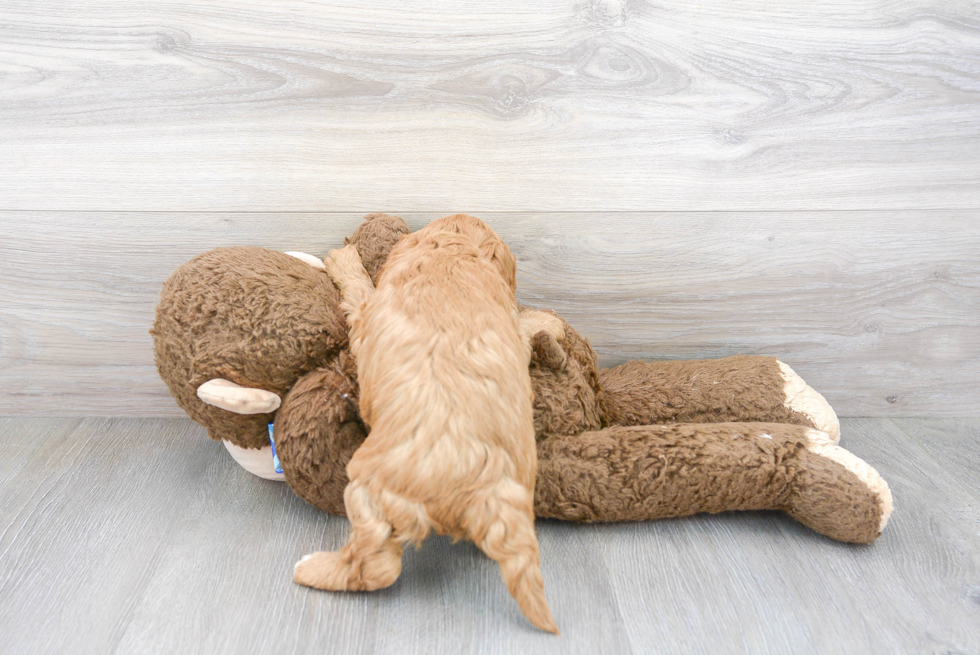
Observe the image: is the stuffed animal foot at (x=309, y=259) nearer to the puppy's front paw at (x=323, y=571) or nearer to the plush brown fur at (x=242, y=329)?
the plush brown fur at (x=242, y=329)

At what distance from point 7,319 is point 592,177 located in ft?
3.69

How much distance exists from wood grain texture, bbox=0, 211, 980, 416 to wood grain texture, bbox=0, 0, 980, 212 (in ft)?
0.15

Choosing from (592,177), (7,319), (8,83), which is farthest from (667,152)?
(7,319)

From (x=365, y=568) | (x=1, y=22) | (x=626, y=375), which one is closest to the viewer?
(x=365, y=568)

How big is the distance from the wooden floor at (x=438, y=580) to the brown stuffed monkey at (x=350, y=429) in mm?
60

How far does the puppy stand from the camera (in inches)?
31.7

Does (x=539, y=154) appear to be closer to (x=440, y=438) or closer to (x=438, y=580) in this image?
(x=440, y=438)

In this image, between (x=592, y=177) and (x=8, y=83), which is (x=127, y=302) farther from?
(x=592, y=177)

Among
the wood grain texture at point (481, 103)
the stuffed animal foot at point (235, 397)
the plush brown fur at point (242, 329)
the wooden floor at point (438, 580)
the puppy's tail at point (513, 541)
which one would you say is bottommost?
the wooden floor at point (438, 580)

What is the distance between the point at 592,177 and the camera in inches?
47.3

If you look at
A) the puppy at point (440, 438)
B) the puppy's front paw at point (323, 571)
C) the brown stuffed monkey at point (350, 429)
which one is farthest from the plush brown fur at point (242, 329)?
the puppy's front paw at point (323, 571)

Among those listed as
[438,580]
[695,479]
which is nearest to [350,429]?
[438,580]

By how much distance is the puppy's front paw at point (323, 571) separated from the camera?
34.7 inches

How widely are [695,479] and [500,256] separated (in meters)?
0.45
